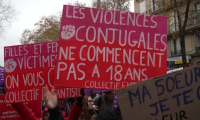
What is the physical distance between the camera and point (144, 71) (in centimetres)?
304

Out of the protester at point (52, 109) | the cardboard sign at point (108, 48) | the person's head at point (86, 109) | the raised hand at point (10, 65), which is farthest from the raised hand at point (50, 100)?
the person's head at point (86, 109)

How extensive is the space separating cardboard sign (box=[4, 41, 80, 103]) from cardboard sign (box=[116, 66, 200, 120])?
1.49 m

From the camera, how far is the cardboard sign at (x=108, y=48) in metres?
2.95

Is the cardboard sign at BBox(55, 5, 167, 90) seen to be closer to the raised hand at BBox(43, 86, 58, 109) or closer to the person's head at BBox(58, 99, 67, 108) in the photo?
the raised hand at BBox(43, 86, 58, 109)

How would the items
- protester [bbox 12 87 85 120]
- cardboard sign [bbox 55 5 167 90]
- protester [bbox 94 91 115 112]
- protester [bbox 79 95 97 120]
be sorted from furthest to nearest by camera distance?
protester [bbox 79 95 97 120]
protester [bbox 94 91 115 112]
cardboard sign [bbox 55 5 167 90]
protester [bbox 12 87 85 120]

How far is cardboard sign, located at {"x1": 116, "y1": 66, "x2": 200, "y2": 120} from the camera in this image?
225 cm

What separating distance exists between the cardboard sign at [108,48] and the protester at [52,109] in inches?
13.4

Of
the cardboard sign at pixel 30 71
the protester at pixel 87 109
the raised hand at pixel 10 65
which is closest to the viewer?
the cardboard sign at pixel 30 71

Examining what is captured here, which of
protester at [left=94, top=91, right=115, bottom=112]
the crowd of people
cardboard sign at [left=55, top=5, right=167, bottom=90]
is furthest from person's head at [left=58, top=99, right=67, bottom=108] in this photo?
cardboard sign at [left=55, top=5, right=167, bottom=90]

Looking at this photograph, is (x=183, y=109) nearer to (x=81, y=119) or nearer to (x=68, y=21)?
(x=68, y=21)

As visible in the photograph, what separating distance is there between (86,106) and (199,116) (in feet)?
7.51

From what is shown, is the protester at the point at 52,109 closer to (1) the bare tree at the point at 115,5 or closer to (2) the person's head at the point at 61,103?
(2) the person's head at the point at 61,103

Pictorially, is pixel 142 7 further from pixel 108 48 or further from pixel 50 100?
pixel 50 100

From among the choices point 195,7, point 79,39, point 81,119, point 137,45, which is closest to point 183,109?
point 137,45
